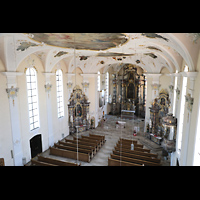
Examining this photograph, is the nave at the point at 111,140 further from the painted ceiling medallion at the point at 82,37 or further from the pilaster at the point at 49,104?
the painted ceiling medallion at the point at 82,37

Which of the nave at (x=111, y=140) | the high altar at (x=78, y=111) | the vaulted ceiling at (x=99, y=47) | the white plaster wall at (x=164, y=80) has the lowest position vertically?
the nave at (x=111, y=140)

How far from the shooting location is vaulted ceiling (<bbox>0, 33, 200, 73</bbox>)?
5.36 metres

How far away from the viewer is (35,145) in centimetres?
1119

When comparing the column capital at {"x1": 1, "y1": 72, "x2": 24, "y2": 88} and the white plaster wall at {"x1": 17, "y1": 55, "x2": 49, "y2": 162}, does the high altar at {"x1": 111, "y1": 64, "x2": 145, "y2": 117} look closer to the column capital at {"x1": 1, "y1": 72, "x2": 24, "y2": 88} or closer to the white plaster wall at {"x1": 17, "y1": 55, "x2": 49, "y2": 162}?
the white plaster wall at {"x1": 17, "y1": 55, "x2": 49, "y2": 162}

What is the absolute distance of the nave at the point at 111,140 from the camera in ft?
34.8

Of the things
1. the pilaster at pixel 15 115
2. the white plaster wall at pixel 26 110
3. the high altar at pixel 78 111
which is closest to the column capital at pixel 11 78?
the pilaster at pixel 15 115

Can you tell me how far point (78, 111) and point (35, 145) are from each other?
18.4ft

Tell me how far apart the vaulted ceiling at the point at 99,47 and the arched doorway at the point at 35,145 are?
4.79 metres

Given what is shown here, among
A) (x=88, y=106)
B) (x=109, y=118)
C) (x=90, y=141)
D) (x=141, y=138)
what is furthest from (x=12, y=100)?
(x=109, y=118)

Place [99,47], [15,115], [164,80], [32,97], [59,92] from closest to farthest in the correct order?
[15,115] → [99,47] → [32,97] → [164,80] → [59,92]

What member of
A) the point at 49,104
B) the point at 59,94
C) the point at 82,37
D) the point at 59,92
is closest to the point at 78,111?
the point at 59,94

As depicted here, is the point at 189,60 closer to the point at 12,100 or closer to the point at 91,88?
the point at 12,100

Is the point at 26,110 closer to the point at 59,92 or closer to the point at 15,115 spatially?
the point at 15,115

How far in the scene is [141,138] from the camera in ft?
48.5
